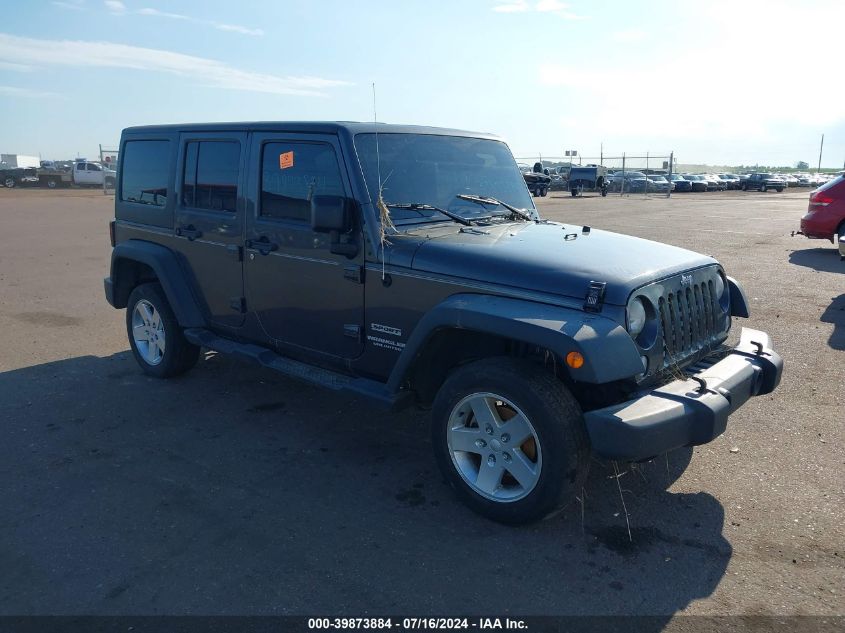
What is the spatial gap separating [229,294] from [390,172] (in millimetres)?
1689

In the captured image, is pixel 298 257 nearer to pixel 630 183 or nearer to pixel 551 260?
pixel 551 260

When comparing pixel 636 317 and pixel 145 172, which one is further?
pixel 145 172

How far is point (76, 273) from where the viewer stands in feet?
35.6

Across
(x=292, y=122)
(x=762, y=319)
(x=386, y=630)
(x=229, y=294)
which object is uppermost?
(x=292, y=122)

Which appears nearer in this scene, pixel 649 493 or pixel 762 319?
pixel 649 493

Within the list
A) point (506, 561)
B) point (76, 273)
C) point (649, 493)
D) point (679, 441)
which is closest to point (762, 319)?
point (649, 493)

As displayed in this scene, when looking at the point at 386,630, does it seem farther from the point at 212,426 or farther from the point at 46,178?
the point at 46,178

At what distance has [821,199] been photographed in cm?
1280

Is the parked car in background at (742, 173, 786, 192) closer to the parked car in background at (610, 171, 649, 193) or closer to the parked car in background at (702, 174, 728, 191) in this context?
the parked car in background at (702, 174, 728, 191)

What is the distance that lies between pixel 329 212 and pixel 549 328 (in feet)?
4.80

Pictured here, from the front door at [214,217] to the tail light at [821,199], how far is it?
11.6 meters

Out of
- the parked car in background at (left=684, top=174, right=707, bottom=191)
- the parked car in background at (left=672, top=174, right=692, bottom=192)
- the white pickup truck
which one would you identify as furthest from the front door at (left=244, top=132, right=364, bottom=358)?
the parked car in background at (left=684, top=174, right=707, bottom=191)

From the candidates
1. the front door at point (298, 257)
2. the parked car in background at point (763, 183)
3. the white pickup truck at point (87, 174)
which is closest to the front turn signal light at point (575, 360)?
the front door at point (298, 257)

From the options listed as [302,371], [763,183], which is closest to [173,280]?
[302,371]
